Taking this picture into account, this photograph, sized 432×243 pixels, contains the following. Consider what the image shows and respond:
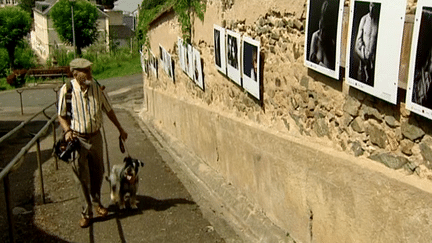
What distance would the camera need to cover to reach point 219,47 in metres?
6.91

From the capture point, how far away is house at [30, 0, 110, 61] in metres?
60.8

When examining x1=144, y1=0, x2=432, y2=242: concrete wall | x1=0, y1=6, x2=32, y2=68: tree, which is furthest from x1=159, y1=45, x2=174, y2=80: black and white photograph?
x1=0, y1=6, x2=32, y2=68: tree

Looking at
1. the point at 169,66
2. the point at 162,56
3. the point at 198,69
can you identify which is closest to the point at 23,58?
the point at 162,56

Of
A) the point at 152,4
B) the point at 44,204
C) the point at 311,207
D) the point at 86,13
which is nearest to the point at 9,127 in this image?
the point at 152,4

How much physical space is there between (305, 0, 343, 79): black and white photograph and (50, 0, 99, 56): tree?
52.6 meters

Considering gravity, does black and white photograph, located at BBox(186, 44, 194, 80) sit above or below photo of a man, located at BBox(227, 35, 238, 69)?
below

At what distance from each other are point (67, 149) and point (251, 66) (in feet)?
6.90

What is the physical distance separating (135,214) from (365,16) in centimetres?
334

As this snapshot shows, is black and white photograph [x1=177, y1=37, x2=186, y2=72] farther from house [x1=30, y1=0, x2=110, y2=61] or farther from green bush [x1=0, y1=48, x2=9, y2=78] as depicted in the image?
green bush [x1=0, y1=48, x2=9, y2=78]

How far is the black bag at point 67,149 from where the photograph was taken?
16.8 feet

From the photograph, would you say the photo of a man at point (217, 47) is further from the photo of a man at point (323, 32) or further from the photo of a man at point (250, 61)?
the photo of a man at point (323, 32)

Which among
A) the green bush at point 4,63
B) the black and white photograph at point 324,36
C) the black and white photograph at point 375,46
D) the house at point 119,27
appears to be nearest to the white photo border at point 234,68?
the black and white photograph at point 324,36

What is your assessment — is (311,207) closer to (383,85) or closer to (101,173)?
(383,85)

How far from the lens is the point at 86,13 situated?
55.5m
